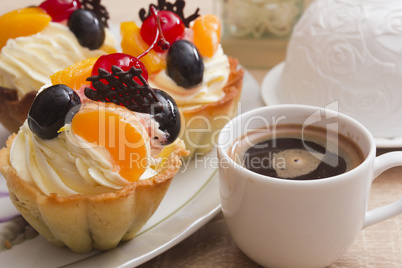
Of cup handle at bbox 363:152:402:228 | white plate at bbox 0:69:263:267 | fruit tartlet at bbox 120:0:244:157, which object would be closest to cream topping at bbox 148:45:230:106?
fruit tartlet at bbox 120:0:244:157

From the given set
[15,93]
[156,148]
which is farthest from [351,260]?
→ [15,93]

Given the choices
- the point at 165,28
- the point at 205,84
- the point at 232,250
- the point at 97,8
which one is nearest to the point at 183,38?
the point at 165,28

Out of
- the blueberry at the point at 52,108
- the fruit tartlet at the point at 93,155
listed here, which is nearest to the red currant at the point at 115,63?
the fruit tartlet at the point at 93,155

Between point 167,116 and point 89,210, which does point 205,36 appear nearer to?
point 167,116

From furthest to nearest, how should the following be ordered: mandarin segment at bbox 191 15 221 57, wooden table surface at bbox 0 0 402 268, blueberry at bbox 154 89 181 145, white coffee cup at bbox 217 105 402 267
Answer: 1. mandarin segment at bbox 191 15 221 57
2. wooden table surface at bbox 0 0 402 268
3. blueberry at bbox 154 89 181 145
4. white coffee cup at bbox 217 105 402 267

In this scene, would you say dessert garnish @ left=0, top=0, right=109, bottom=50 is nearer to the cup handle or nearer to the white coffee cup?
the white coffee cup
